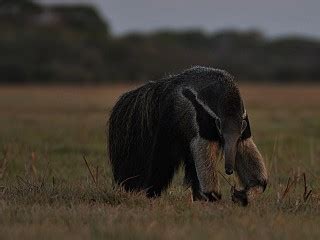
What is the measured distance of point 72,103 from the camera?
28875 mm

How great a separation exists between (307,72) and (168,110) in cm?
6012

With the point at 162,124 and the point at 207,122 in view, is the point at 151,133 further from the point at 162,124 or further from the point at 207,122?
the point at 207,122

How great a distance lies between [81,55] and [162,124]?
53.5 metres

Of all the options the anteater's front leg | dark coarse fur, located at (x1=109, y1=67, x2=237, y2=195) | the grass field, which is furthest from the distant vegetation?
the anteater's front leg

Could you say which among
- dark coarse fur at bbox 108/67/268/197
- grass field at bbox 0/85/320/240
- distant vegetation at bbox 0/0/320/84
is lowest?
distant vegetation at bbox 0/0/320/84

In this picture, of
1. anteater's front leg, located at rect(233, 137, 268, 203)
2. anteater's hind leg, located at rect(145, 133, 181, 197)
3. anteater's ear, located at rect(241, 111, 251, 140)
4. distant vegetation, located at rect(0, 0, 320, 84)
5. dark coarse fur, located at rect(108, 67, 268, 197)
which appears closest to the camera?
anteater's ear, located at rect(241, 111, 251, 140)

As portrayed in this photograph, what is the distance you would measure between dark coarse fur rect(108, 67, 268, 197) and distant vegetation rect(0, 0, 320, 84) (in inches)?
1522

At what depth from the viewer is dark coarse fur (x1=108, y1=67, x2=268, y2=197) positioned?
6973 mm

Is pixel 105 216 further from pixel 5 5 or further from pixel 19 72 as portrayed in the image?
pixel 5 5

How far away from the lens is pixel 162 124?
7492 millimetres

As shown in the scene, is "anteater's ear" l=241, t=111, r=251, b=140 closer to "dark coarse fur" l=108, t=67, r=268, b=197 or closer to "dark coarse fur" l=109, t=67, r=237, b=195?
"dark coarse fur" l=108, t=67, r=268, b=197

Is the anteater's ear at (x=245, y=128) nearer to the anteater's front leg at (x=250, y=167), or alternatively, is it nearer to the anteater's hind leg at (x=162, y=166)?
the anteater's front leg at (x=250, y=167)

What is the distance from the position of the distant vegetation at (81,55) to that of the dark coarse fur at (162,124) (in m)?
38.7

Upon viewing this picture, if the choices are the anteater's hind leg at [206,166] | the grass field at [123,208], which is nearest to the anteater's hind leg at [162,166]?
the grass field at [123,208]
